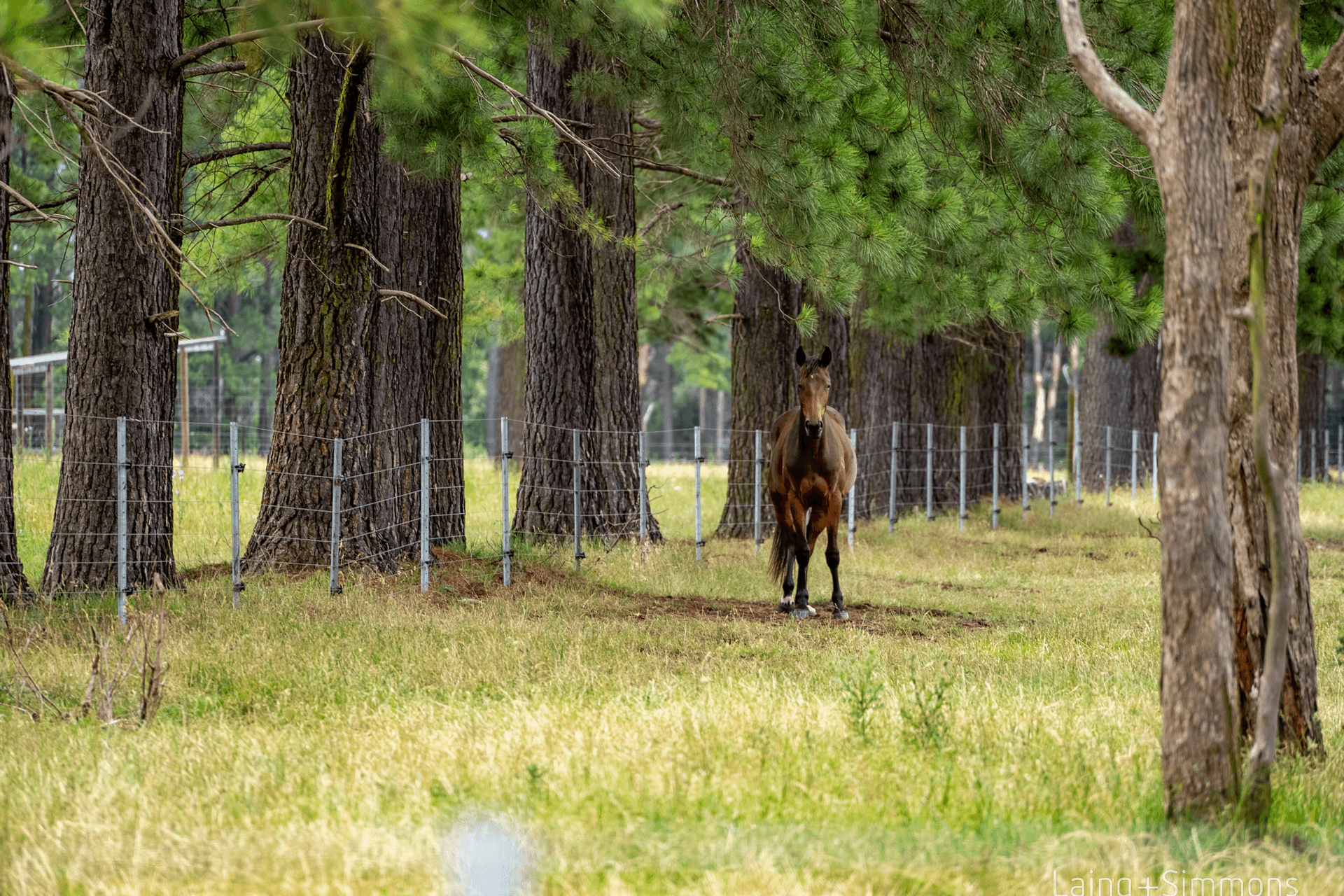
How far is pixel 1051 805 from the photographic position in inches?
185

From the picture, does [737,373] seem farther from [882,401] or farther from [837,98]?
[837,98]

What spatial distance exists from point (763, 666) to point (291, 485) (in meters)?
5.36

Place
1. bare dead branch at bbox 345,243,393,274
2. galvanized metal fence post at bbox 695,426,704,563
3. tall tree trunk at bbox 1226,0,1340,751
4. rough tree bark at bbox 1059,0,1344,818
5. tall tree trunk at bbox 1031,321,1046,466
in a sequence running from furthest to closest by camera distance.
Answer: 1. tall tree trunk at bbox 1031,321,1046,466
2. galvanized metal fence post at bbox 695,426,704,563
3. bare dead branch at bbox 345,243,393,274
4. tall tree trunk at bbox 1226,0,1340,751
5. rough tree bark at bbox 1059,0,1344,818

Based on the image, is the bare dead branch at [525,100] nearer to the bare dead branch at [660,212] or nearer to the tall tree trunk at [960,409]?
the bare dead branch at [660,212]

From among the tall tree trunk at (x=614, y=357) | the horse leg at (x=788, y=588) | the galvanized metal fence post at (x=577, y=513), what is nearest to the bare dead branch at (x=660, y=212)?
the tall tree trunk at (x=614, y=357)

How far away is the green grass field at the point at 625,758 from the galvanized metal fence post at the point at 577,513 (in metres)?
2.49

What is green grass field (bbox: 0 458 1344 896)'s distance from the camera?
158 inches

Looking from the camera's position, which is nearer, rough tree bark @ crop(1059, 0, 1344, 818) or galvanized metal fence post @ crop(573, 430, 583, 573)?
rough tree bark @ crop(1059, 0, 1344, 818)

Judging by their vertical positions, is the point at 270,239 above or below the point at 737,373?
above

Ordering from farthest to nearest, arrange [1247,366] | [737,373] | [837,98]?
[737,373] < [837,98] < [1247,366]

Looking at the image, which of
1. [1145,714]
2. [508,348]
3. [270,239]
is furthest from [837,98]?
[508,348]

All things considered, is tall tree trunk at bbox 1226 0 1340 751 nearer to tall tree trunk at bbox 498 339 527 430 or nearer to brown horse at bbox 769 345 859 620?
brown horse at bbox 769 345 859 620

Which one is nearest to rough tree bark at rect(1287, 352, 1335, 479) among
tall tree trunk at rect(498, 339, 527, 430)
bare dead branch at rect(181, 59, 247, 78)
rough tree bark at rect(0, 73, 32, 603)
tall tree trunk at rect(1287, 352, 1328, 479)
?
tall tree trunk at rect(1287, 352, 1328, 479)

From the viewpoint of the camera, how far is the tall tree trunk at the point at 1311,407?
102ft
